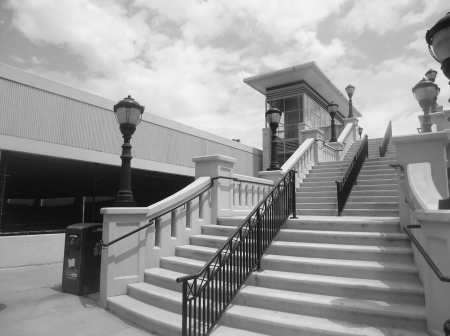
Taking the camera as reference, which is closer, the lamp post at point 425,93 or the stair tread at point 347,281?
the stair tread at point 347,281

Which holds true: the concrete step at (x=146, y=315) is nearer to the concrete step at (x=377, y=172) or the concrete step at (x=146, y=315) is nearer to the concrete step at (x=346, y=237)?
the concrete step at (x=346, y=237)

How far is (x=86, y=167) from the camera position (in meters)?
13.5

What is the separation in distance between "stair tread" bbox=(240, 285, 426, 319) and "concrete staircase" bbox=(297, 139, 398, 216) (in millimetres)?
3708

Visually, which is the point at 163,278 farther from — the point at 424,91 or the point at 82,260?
the point at 424,91

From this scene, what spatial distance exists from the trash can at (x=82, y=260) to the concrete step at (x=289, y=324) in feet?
10.5

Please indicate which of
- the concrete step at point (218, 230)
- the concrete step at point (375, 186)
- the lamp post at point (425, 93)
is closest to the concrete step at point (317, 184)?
the concrete step at point (375, 186)

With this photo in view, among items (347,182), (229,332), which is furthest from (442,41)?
(347,182)

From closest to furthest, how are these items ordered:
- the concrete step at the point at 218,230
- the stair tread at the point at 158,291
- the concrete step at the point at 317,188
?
the stair tread at the point at 158,291
the concrete step at the point at 218,230
the concrete step at the point at 317,188

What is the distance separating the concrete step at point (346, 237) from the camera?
202 inches

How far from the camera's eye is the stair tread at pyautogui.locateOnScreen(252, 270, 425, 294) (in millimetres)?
4048

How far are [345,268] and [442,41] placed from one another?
328 centimetres

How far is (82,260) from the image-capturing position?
6.10m

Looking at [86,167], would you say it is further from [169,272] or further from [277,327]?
[277,327]

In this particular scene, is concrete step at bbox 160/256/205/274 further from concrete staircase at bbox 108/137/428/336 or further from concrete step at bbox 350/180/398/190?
concrete step at bbox 350/180/398/190
